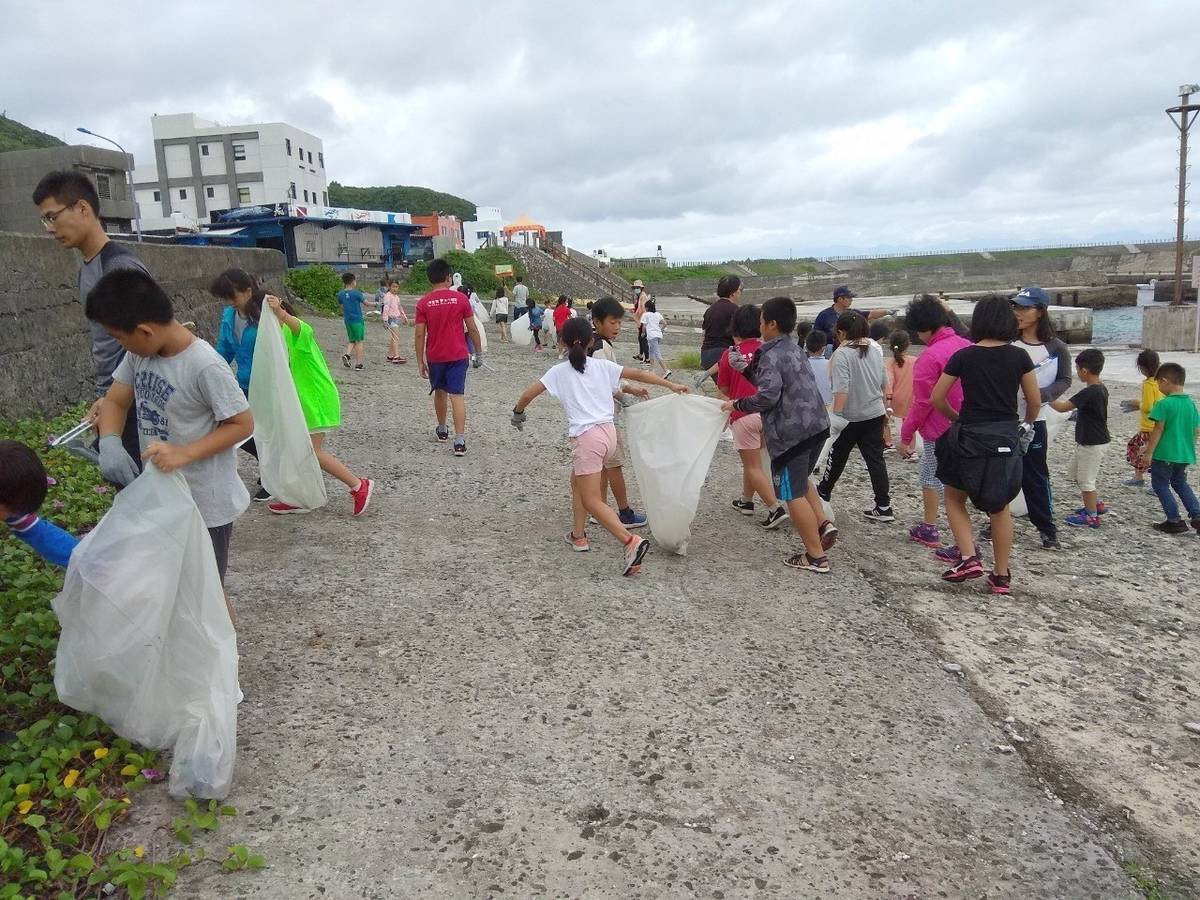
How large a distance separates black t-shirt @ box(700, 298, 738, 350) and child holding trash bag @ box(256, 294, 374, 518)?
3416 mm

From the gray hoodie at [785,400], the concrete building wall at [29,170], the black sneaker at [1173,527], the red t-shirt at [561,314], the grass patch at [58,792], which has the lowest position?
the black sneaker at [1173,527]

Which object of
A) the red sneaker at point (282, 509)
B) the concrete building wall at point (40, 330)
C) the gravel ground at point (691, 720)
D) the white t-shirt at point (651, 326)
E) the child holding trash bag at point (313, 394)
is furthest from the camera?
the white t-shirt at point (651, 326)

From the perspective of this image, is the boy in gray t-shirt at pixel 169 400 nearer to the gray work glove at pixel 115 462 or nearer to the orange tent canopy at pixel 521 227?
the gray work glove at pixel 115 462

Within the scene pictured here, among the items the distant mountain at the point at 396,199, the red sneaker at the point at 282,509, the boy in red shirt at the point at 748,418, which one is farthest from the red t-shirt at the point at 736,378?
the distant mountain at the point at 396,199

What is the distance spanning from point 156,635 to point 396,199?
4521 inches

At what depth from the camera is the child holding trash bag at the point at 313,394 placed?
17.6ft

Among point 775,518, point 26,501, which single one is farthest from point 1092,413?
point 26,501

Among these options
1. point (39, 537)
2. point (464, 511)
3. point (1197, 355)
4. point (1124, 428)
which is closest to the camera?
point (39, 537)

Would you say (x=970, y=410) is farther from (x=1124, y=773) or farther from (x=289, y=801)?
(x=289, y=801)

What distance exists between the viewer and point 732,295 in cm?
740

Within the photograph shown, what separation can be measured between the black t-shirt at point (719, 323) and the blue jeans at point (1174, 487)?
3340 mm

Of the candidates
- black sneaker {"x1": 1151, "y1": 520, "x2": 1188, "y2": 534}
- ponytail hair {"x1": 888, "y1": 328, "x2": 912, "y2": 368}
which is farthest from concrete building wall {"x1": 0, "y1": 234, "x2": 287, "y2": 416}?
black sneaker {"x1": 1151, "y1": 520, "x2": 1188, "y2": 534}

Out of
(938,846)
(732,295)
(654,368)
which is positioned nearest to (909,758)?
(938,846)

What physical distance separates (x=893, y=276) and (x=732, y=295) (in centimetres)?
7267
